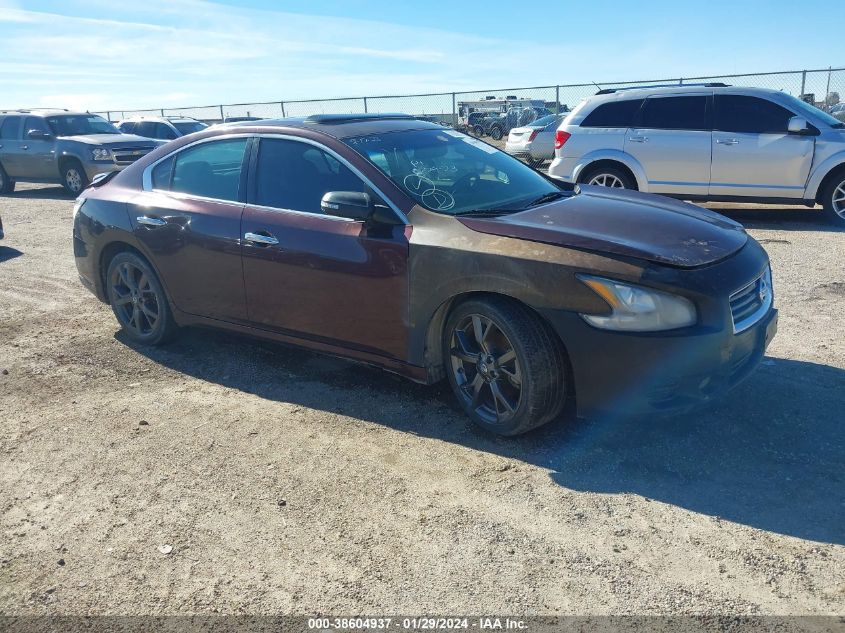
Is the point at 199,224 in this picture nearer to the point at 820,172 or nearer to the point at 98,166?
the point at 820,172

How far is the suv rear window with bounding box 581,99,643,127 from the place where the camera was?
411 inches

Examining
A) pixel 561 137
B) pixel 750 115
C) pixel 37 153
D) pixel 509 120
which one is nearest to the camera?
pixel 750 115

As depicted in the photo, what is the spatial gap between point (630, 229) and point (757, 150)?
688 cm

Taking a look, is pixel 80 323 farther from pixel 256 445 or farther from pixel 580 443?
pixel 580 443

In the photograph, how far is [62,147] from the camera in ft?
52.9

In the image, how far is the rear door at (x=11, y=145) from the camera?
17.0 metres

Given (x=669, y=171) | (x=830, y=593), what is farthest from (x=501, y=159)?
(x=669, y=171)

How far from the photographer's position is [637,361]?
11.5 ft

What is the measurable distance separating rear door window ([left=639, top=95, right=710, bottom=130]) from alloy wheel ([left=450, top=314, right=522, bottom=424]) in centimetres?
739

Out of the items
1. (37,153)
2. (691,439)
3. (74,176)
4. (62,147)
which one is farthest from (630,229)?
(37,153)

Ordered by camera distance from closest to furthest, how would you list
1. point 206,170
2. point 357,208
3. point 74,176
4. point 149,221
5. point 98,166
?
point 357,208 < point 206,170 < point 149,221 < point 98,166 < point 74,176

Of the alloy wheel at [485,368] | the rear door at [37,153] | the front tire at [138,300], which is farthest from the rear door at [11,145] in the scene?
Answer: the alloy wheel at [485,368]

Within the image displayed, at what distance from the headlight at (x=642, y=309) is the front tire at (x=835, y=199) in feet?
24.6

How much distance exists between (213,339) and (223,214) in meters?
1.41
